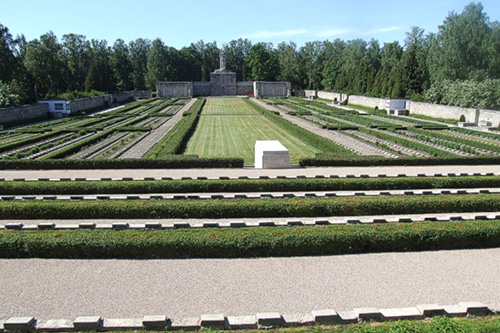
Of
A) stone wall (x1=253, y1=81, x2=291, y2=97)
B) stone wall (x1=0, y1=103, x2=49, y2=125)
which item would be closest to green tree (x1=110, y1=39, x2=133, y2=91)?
stone wall (x1=253, y1=81, x2=291, y2=97)

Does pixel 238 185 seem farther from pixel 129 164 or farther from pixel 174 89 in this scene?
pixel 174 89

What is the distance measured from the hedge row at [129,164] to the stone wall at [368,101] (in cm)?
4120

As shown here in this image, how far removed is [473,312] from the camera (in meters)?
8.12

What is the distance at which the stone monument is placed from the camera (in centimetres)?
9512

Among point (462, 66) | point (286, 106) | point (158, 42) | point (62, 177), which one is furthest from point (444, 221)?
point (158, 42)

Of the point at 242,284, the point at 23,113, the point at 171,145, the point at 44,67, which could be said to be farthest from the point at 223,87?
the point at 242,284

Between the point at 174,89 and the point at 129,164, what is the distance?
70.3 m

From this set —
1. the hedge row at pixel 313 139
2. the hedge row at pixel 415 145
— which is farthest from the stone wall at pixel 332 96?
the hedge row at pixel 415 145

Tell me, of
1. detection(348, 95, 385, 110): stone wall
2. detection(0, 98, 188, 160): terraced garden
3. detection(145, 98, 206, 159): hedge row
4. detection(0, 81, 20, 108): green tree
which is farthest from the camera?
detection(348, 95, 385, 110): stone wall

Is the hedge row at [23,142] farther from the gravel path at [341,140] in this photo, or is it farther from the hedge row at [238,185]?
the gravel path at [341,140]

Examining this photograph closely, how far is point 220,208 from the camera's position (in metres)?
14.3

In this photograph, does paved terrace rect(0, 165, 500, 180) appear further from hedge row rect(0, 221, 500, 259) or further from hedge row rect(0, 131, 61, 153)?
hedge row rect(0, 221, 500, 259)

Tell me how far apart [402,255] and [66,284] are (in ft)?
29.9

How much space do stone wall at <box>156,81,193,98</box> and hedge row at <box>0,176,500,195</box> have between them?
74136 millimetres
